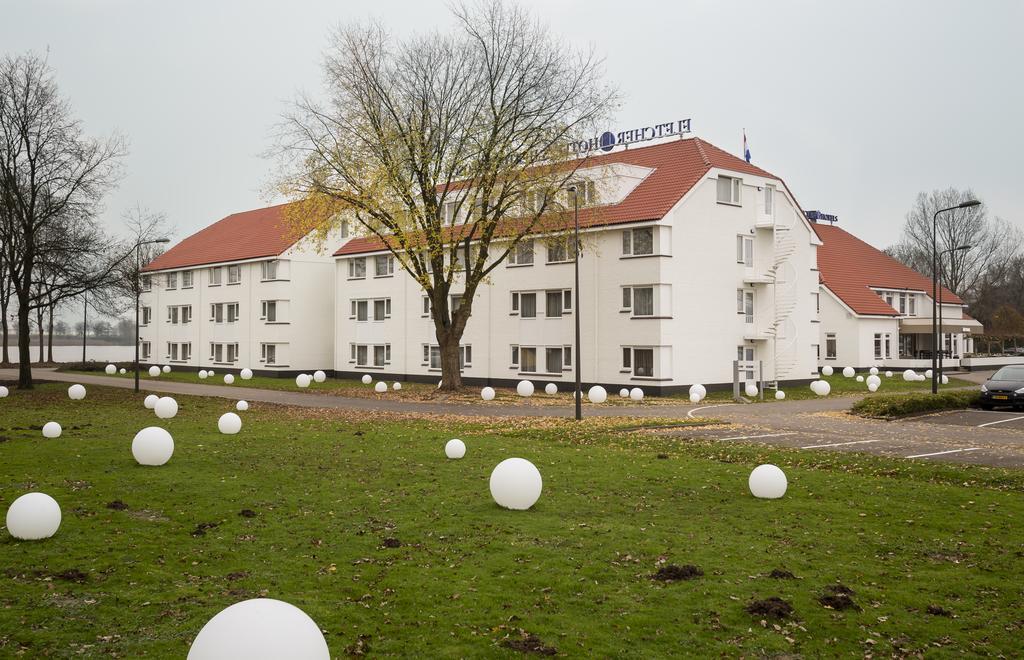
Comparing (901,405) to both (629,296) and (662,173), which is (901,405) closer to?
(629,296)

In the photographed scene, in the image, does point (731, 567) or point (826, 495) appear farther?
point (826, 495)

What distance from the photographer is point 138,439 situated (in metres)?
17.0

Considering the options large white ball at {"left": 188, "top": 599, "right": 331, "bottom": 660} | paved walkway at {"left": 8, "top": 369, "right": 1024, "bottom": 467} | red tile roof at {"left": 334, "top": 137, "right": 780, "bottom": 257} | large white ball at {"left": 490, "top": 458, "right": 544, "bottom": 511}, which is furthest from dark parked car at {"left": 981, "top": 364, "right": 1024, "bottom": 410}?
large white ball at {"left": 188, "top": 599, "right": 331, "bottom": 660}

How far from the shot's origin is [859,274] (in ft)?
207

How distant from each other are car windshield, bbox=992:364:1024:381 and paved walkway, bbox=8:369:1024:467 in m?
2.49

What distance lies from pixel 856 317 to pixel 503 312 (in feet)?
87.4

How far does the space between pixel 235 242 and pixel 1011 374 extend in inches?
2085

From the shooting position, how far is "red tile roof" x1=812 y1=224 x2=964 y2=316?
195 ft

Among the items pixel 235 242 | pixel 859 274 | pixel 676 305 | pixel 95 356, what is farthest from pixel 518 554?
pixel 95 356

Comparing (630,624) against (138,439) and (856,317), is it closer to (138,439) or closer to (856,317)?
(138,439)

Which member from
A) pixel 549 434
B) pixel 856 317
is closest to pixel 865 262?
pixel 856 317

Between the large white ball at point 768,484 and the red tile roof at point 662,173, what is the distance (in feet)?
85.9

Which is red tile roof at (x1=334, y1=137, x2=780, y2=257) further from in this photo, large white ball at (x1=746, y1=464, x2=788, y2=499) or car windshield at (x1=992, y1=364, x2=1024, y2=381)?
large white ball at (x1=746, y1=464, x2=788, y2=499)

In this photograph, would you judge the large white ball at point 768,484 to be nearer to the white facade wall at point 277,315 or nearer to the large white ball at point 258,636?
the large white ball at point 258,636
